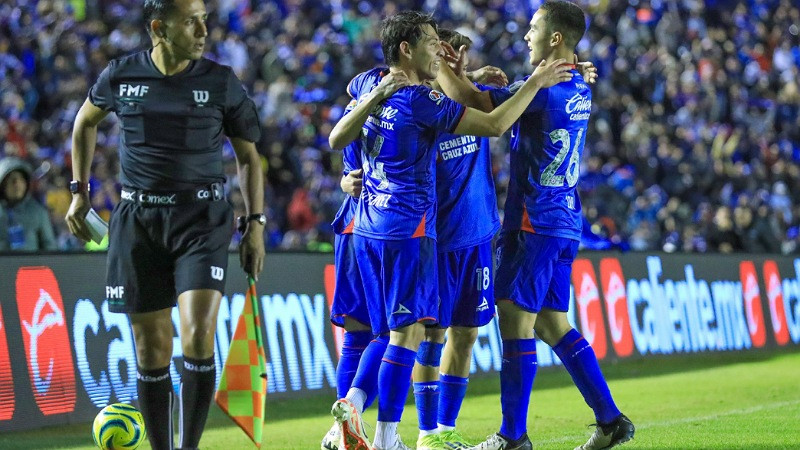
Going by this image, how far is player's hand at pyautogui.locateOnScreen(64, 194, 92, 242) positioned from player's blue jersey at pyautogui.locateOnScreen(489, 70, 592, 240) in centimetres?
232

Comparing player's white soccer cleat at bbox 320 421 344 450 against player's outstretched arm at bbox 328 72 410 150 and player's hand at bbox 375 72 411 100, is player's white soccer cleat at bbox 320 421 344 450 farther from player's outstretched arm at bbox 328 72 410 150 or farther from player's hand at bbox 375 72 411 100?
player's hand at bbox 375 72 411 100

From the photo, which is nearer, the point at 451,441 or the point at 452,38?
the point at 451,441

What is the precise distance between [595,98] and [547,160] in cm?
1916

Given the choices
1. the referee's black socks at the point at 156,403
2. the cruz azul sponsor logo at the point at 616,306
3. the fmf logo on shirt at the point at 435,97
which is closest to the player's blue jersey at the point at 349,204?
the fmf logo on shirt at the point at 435,97

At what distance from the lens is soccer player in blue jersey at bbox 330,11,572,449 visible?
22.1 feet

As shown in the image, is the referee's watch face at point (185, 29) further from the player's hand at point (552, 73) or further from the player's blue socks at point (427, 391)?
the player's blue socks at point (427, 391)

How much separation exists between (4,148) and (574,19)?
12015 mm

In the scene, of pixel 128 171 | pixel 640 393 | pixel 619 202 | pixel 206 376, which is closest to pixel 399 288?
pixel 206 376

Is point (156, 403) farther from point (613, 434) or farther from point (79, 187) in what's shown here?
point (613, 434)

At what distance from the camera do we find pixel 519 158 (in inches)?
291

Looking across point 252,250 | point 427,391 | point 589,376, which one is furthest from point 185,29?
point 589,376

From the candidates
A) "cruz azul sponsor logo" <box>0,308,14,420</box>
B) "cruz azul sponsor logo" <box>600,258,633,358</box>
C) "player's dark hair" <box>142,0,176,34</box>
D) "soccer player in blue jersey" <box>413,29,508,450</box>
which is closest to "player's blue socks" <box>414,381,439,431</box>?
"soccer player in blue jersey" <box>413,29,508,450</box>

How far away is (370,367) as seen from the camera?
7.06 m

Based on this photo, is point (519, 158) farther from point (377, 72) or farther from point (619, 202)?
point (619, 202)
